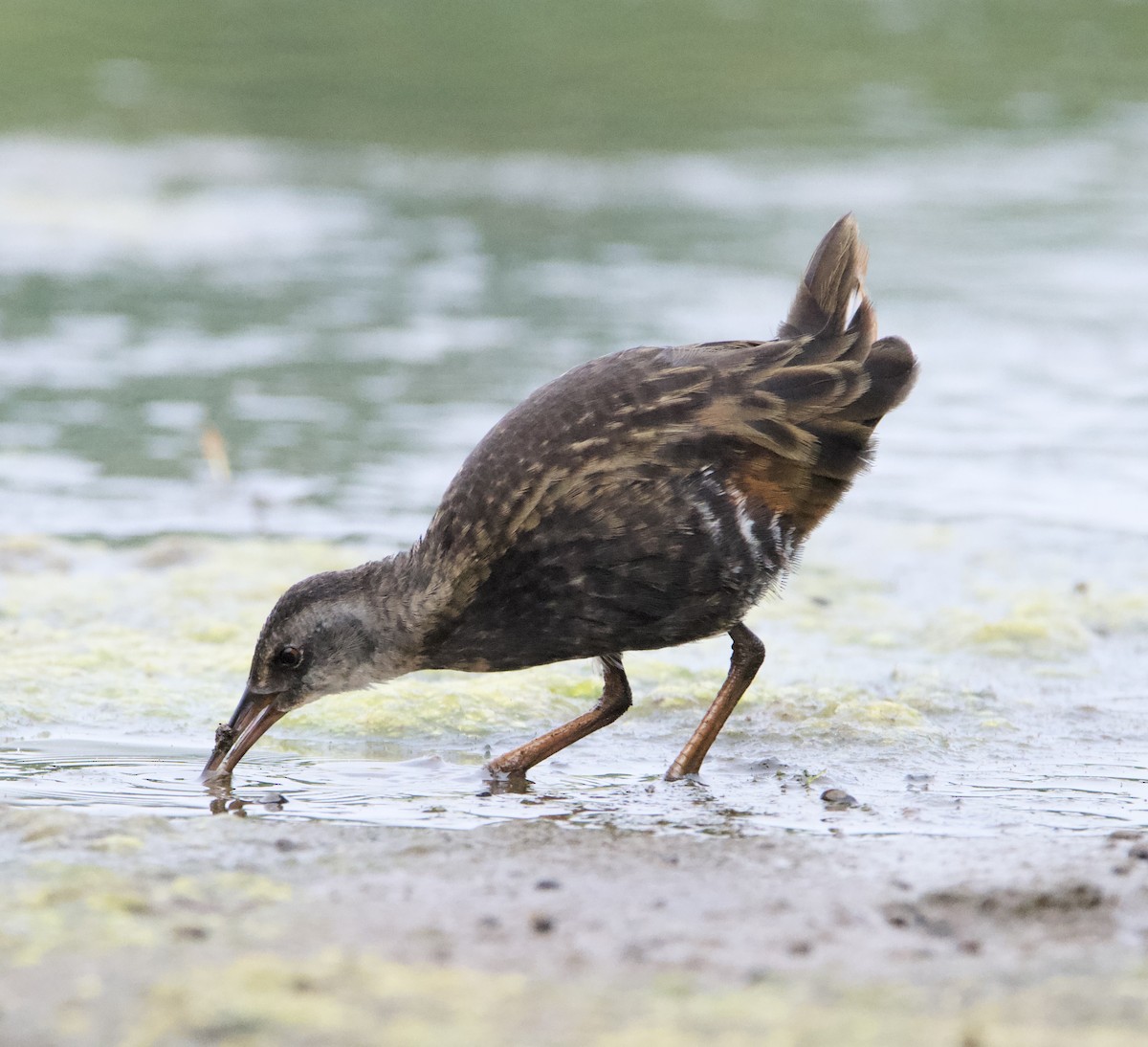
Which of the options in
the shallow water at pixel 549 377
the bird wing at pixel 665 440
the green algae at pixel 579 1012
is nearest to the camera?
the green algae at pixel 579 1012

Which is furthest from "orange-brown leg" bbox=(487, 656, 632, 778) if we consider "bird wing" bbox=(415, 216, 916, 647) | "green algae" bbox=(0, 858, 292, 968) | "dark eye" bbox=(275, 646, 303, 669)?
"green algae" bbox=(0, 858, 292, 968)

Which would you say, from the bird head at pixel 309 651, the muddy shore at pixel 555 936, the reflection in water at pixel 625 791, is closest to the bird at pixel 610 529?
the bird head at pixel 309 651

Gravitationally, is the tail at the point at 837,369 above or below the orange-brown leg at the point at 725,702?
above

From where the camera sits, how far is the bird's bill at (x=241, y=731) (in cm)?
548

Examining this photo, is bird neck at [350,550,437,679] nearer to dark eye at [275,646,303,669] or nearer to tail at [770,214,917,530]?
dark eye at [275,646,303,669]

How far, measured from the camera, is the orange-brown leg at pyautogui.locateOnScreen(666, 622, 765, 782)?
18.2 feet

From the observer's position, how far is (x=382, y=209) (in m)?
16.3

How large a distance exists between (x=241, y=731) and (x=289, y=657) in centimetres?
27

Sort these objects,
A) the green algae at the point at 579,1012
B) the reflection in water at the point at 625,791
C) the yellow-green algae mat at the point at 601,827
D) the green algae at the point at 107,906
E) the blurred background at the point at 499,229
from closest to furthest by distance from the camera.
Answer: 1. the green algae at the point at 579,1012
2. the yellow-green algae mat at the point at 601,827
3. the green algae at the point at 107,906
4. the reflection in water at the point at 625,791
5. the blurred background at the point at 499,229

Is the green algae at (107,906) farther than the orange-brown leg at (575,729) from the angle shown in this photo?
No

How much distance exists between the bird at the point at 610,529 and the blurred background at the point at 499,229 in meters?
2.94

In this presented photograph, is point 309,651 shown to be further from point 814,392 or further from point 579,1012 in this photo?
point 579,1012

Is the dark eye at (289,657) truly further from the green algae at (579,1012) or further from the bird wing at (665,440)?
the green algae at (579,1012)

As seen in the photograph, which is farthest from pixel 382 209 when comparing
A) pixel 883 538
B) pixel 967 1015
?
pixel 967 1015
